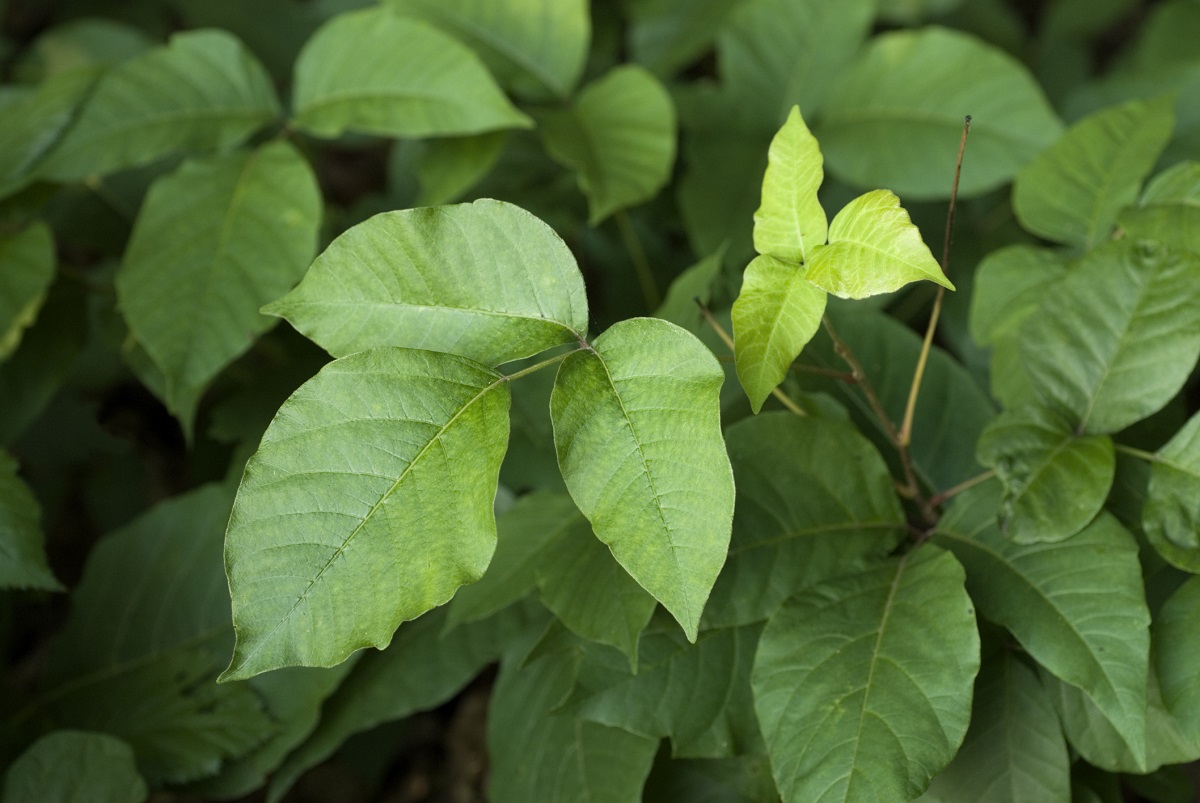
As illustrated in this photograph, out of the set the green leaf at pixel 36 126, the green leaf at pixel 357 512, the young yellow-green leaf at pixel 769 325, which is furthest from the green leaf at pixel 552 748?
the green leaf at pixel 36 126

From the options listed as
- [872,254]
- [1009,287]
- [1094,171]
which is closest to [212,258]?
[872,254]

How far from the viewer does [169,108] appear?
1.47m

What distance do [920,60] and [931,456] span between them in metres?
0.77

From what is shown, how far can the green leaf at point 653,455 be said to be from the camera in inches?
30.6

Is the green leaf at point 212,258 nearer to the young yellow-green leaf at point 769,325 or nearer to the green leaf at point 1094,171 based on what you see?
the young yellow-green leaf at point 769,325

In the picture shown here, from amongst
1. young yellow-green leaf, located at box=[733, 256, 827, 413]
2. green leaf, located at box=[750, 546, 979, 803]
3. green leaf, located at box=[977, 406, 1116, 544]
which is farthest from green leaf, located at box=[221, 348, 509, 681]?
green leaf, located at box=[977, 406, 1116, 544]

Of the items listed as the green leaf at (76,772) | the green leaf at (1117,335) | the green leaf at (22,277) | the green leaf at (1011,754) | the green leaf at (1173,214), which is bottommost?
the green leaf at (76,772)

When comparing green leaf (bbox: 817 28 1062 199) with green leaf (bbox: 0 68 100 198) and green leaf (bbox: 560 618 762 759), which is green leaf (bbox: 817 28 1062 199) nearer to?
green leaf (bbox: 560 618 762 759)

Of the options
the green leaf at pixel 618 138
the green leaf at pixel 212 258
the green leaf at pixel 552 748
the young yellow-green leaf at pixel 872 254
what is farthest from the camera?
the green leaf at pixel 618 138

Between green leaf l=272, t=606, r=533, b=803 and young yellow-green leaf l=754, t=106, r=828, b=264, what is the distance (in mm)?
748

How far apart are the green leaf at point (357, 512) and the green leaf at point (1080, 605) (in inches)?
22.0

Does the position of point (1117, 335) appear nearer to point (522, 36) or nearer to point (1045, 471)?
point (1045, 471)

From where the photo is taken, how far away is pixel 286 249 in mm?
1348

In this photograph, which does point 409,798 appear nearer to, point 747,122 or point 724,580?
point 724,580
